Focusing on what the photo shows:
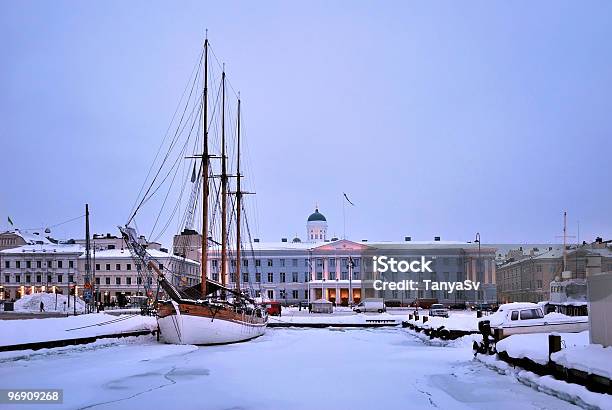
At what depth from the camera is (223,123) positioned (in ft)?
212

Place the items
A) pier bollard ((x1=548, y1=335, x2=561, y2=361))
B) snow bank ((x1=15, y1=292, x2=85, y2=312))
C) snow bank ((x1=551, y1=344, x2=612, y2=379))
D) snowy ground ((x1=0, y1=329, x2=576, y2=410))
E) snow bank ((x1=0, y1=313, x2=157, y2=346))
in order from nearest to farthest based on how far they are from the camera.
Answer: snow bank ((x1=551, y1=344, x2=612, y2=379)) → snowy ground ((x1=0, y1=329, x2=576, y2=410)) → pier bollard ((x1=548, y1=335, x2=561, y2=361)) → snow bank ((x1=0, y1=313, x2=157, y2=346)) → snow bank ((x1=15, y1=292, x2=85, y2=312))

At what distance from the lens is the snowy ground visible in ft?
67.1

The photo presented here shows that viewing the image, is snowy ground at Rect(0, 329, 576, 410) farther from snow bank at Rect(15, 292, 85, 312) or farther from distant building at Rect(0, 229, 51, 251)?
distant building at Rect(0, 229, 51, 251)

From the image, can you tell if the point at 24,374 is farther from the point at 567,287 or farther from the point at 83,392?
the point at 567,287

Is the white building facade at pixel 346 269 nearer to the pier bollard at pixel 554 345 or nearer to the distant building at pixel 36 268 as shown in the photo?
the distant building at pixel 36 268

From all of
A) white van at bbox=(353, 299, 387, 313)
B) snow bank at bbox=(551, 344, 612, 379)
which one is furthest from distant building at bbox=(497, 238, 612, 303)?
snow bank at bbox=(551, 344, 612, 379)

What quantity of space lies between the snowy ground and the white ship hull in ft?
18.5

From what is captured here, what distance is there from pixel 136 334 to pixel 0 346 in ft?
60.6

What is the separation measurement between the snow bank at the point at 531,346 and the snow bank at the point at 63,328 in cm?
2476

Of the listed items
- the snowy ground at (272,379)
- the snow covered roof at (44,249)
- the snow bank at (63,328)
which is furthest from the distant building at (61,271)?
the snowy ground at (272,379)

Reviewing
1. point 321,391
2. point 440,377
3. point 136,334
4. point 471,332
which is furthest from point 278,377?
point 136,334

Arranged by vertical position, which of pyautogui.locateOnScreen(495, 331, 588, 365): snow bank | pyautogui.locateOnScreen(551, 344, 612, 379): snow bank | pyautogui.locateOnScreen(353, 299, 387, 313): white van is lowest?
pyautogui.locateOnScreen(353, 299, 387, 313): white van

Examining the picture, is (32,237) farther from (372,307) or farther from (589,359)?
(589,359)

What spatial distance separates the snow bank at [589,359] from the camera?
19084 mm
